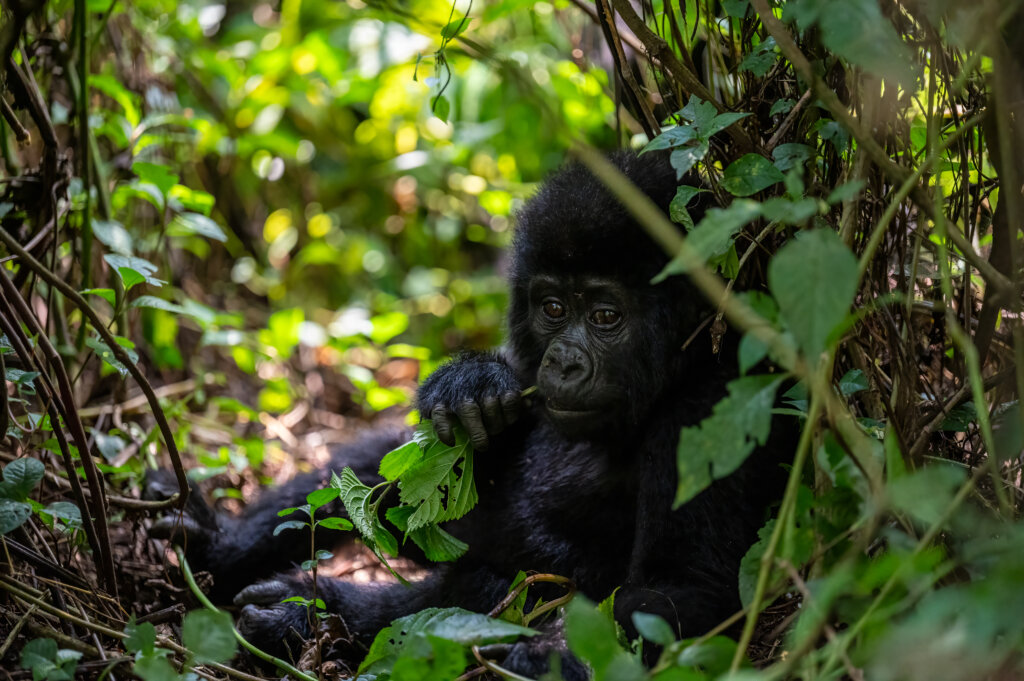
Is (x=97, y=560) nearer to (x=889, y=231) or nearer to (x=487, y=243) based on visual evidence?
(x=889, y=231)

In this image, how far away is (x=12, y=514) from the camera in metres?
2.26

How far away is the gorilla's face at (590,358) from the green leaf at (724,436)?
131cm

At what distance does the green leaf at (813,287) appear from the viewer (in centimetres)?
138

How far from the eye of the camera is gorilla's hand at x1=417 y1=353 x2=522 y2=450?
2916 millimetres

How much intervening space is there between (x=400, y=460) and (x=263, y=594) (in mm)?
862

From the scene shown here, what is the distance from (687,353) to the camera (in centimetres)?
282

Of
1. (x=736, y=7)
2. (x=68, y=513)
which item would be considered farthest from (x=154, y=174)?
(x=736, y=7)

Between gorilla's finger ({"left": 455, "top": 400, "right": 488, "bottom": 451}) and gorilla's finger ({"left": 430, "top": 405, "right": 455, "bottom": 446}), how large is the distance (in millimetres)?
47

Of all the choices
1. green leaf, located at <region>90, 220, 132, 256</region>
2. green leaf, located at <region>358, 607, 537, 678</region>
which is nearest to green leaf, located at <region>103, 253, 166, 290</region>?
green leaf, located at <region>90, 220, 132, 256</region>

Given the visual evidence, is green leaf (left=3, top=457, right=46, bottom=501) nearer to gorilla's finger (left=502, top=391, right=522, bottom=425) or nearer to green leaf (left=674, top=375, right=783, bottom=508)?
gorilla's finger (left=502, top=391, right=522, bottom=425)

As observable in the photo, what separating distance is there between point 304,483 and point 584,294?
1.58 metres

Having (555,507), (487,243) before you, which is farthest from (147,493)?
(487,243)

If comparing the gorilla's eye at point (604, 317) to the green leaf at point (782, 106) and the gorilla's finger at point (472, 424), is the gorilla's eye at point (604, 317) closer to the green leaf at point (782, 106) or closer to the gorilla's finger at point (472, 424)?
the gorilla's finger at point (472, 424)

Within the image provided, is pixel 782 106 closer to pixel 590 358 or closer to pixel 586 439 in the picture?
pixel 590 358
